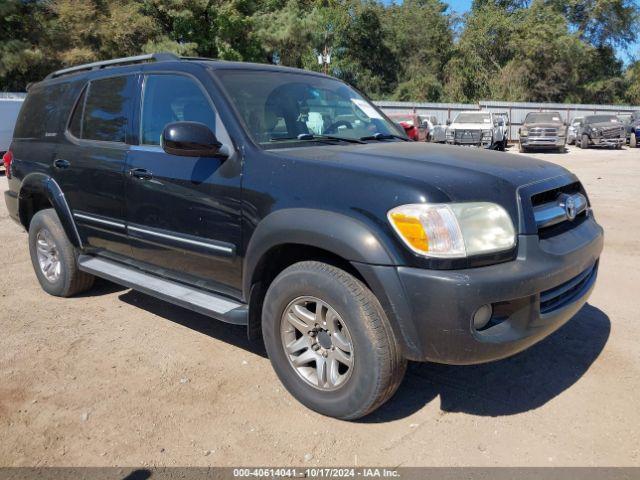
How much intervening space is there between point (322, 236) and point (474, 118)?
67.7 ft

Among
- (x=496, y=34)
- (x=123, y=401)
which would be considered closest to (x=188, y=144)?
(x=123, y=401)

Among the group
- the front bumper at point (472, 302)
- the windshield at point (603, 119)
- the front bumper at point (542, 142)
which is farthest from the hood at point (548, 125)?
the front bumper at point (472, 302)

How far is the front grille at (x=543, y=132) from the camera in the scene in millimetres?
23703

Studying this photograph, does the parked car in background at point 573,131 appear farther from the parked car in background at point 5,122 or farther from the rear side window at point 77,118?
the rear side window at point 77,118

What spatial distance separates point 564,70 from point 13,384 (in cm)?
4780

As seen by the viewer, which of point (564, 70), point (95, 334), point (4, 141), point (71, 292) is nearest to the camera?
point (95, 334)

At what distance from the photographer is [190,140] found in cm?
319

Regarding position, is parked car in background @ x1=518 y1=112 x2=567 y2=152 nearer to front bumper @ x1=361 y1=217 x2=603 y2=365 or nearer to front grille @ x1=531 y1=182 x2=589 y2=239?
front grille @ x1=531 y1=182 x2=589 y2=239

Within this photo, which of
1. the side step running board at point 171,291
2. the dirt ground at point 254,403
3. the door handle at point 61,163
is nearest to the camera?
the dirt ground at point 254,403

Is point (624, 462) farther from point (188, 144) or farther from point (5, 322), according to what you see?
point (5, 322)

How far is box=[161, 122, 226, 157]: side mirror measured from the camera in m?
3.18

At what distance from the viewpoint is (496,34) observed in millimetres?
44906

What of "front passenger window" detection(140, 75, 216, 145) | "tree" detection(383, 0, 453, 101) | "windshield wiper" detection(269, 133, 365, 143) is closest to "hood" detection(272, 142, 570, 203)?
"windshield wiper" detection(269, 133, 365, 143)

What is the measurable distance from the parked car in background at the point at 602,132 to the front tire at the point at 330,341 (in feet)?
85.9
